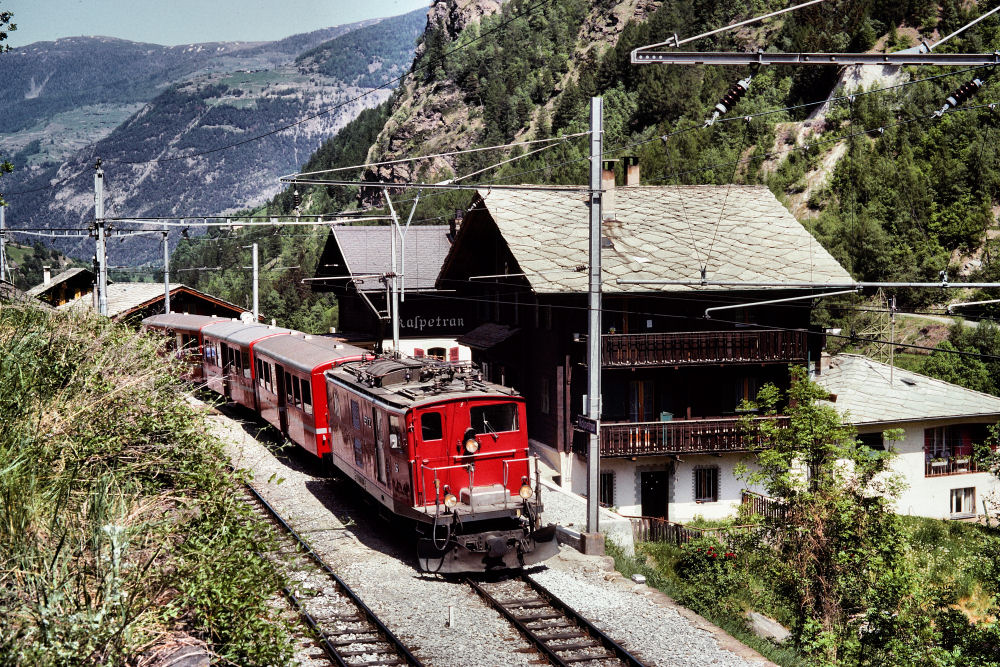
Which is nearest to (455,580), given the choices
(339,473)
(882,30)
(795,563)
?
(795,563)

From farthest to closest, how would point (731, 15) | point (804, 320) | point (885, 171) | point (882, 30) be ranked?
1. point (731, 15)
2. point (882, 30)
3. point (885, 171)
4. point (804, 320)

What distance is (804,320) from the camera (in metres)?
28.9

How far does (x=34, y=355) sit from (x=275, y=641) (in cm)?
586

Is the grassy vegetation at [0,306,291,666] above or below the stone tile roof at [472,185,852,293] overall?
below

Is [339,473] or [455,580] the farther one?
[339,473]

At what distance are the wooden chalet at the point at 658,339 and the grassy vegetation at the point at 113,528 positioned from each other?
14831 mm

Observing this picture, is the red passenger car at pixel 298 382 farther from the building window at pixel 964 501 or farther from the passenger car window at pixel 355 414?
the building window at pixel 964 501

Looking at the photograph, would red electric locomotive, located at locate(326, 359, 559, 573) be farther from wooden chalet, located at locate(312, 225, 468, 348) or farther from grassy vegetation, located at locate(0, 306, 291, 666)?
wooden chalet, located at locate(312, 225, 468, 348)

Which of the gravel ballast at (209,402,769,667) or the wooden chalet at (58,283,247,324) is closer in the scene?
the gravel ballast at (209,402,769,667)

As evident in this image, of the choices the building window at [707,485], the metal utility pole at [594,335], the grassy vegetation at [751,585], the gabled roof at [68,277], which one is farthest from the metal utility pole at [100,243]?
the gabled roof at [68,277]

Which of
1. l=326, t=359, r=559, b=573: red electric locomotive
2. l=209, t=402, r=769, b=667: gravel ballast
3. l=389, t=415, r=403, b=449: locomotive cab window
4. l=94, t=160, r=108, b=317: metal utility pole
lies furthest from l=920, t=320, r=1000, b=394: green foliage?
l=94, t=160, r=108, b=317: metal utility pole

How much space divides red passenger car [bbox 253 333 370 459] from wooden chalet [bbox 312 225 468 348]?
46.1 ft

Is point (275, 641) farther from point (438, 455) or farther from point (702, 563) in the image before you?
point (702, 563)

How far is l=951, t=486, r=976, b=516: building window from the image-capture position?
3078 centimetres
